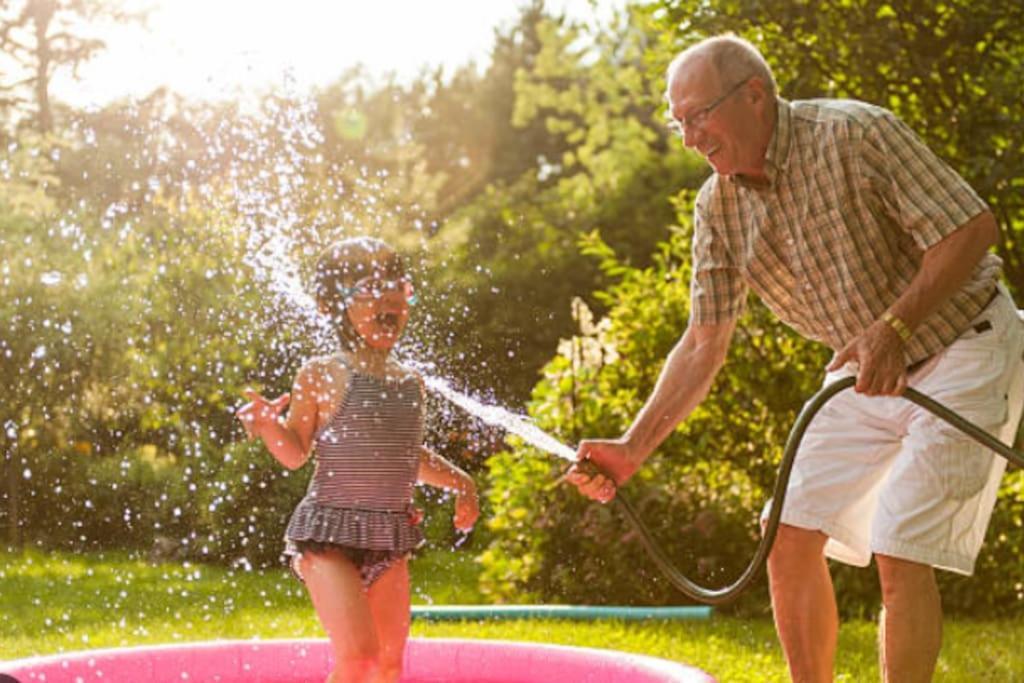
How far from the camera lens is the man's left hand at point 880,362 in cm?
329

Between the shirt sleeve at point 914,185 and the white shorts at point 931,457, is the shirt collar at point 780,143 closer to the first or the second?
the shirt sleeve at point 914,185

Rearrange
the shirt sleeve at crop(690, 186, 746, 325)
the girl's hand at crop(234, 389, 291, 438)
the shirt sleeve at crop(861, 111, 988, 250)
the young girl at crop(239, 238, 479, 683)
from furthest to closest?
1. the shirt sleeve at crop(690, 186, 746, 325)
2. the young girl at crop(239, 238, 479, 683)
3. the girl's hand at crop(234, 389, 291, 438)
4. the shirt sleeve at crop(861, 111, 988, 250)

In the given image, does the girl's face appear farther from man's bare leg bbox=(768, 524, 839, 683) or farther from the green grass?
the green grass

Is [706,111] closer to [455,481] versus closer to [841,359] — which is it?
[841,359]

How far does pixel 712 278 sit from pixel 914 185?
63cm

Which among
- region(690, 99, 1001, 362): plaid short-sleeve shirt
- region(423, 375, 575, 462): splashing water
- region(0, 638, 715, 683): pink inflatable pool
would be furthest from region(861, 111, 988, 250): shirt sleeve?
region(0, 638, 715, 683): pink inflatable pool

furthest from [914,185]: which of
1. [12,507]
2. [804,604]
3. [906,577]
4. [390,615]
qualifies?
[12,507]

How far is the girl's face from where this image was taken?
3832 millimetres

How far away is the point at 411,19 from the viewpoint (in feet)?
71.2

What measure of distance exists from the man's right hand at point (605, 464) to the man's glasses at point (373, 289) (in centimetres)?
58

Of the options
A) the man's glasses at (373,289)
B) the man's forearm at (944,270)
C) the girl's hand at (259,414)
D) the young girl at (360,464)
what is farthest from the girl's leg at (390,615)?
the man's forearm at (944,270)

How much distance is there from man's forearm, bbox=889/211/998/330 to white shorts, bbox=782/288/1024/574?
0.17 m

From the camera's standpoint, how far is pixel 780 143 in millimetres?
3635

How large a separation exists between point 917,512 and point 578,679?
5.45 feet
